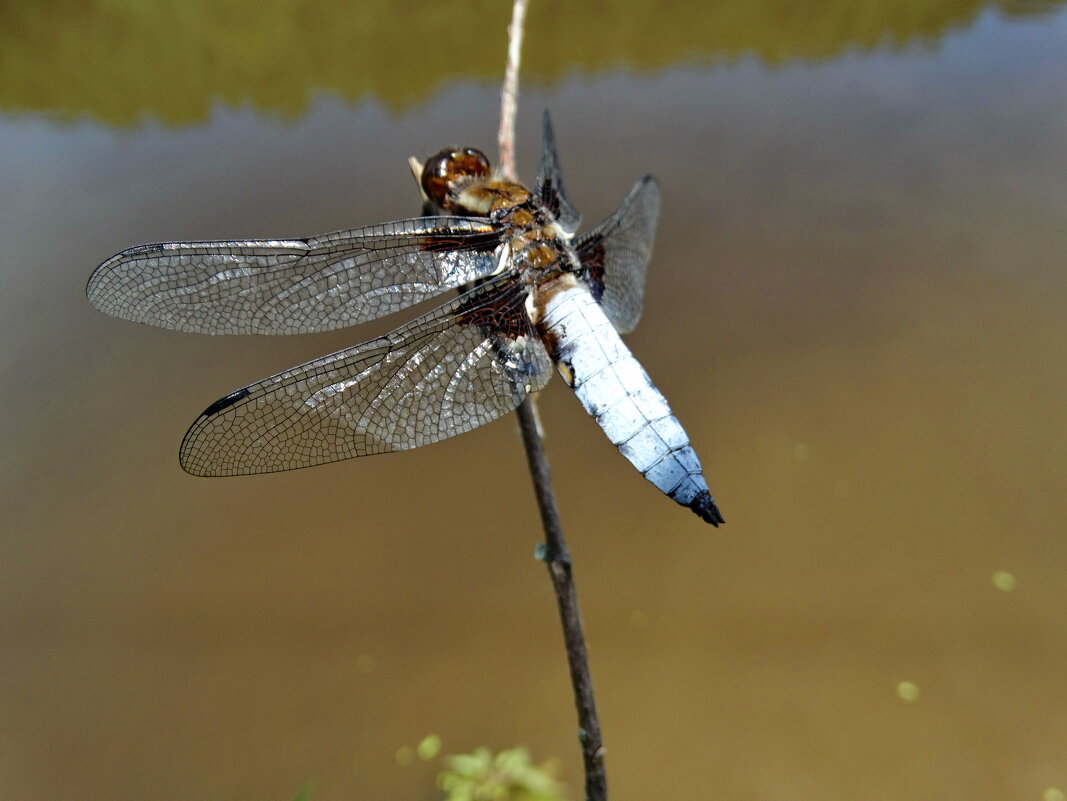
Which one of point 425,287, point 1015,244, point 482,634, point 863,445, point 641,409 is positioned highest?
point 425,287

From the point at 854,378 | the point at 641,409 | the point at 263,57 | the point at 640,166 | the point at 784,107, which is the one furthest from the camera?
the point at 263,57

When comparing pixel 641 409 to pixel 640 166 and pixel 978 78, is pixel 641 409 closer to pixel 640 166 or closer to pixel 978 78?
pixel 640 166

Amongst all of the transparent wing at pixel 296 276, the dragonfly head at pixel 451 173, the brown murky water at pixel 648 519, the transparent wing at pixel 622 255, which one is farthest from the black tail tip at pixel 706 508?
the brown murky water at pixel 648 519

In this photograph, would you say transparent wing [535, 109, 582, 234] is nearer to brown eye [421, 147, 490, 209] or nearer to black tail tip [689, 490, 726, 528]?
brown eye [421, 147, 490, 209]

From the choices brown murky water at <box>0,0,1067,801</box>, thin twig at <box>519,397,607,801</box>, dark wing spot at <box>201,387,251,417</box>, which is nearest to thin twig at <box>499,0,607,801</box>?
thin twig at <box>519,397,607,801</box>

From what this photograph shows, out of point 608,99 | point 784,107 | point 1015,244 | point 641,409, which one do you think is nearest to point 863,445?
point 1015,244

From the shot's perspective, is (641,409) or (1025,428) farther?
(1025,428)

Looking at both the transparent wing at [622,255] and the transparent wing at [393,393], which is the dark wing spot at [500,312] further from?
the transparent wing at [622,255]
